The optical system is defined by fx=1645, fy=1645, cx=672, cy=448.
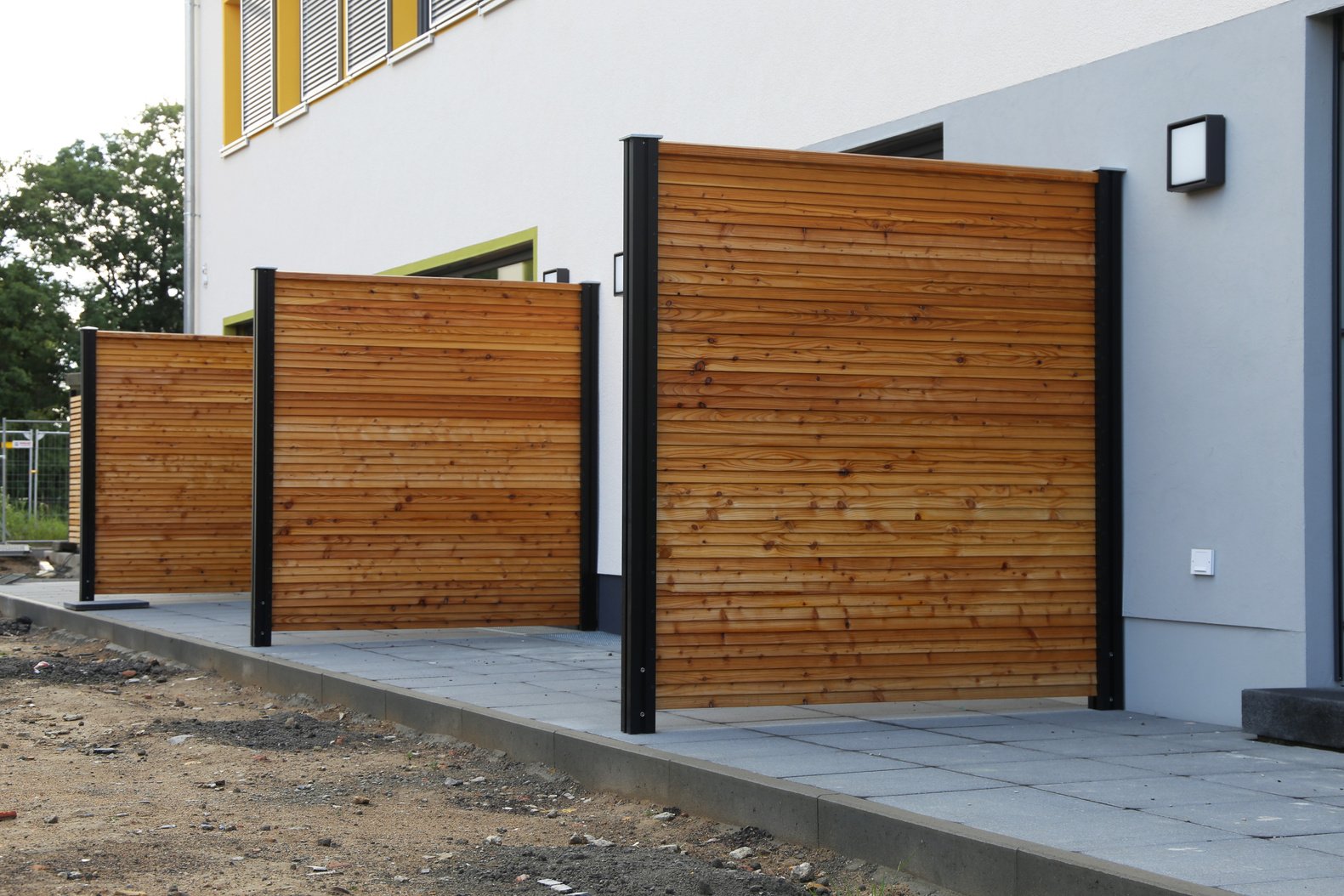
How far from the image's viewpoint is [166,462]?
1518cm

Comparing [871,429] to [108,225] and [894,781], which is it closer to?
[894,781]

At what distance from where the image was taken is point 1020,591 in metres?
8.17

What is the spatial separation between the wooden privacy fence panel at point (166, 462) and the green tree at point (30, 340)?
130 ft

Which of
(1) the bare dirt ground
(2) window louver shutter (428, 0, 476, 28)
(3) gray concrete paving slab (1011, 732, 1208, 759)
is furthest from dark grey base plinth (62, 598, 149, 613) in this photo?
(3) gray concrete paving slab (1011, 732, 1208, 759)

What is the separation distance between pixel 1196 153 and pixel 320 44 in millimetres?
14509

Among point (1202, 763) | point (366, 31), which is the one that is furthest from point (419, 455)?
point (366, 31)

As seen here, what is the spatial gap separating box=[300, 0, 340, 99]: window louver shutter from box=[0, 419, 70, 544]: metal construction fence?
11371mm

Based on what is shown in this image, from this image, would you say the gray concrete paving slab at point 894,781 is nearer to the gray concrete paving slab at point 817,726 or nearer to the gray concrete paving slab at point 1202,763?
the gray concrete paving slab at point 1202,763

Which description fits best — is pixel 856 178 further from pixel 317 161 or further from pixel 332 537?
pixel 317 161

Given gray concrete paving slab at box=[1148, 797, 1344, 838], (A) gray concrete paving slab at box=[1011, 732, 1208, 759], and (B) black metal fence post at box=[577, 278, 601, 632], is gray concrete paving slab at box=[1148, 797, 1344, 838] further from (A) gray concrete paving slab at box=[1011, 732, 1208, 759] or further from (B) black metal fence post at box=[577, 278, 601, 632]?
(B) black metal fence post at box=[577, 278, 601, 632]

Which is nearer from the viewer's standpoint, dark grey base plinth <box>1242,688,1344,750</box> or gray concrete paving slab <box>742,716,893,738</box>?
dark grey base plinth <box>1242,688,1344,750</box>

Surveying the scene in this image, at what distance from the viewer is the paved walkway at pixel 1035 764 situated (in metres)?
5.00

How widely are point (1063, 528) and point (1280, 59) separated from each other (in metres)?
2.44

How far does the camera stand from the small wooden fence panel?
7668mm
